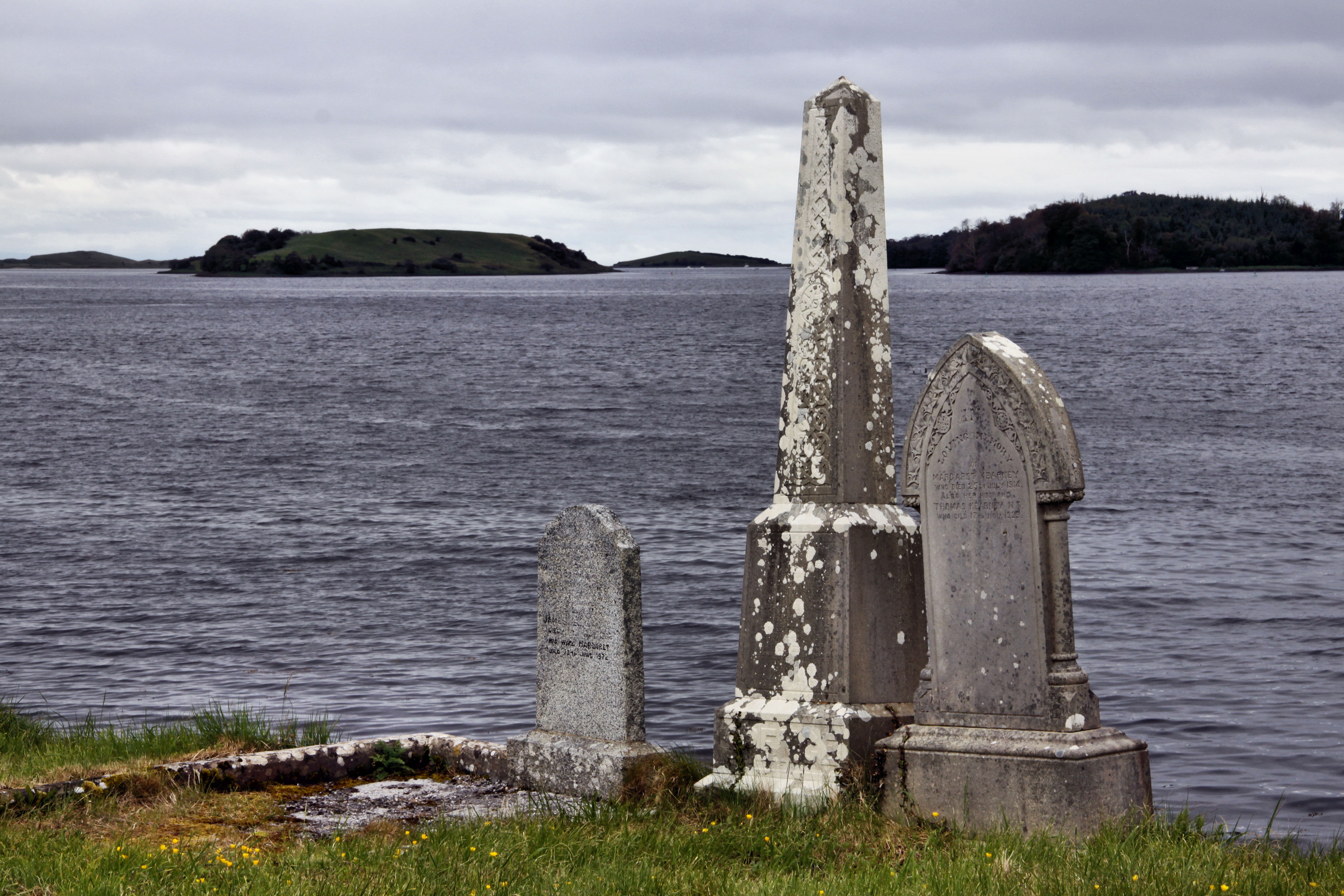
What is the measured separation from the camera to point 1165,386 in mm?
56250

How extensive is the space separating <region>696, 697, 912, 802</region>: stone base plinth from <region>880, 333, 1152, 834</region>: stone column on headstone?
0.74 feet

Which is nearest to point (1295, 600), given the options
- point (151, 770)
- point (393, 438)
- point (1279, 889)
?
point (1279, 889)

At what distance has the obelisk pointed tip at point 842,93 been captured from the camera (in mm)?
7543

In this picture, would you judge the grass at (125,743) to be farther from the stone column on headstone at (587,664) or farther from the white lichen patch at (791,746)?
the white lichen patch at (791,746)

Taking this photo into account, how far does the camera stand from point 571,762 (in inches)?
316

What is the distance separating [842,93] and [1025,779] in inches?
147

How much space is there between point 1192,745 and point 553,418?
3625 cm

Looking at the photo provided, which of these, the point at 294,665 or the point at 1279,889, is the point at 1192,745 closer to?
the point at 1279,889

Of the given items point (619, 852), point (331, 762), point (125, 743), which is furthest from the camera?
point (125, 743)

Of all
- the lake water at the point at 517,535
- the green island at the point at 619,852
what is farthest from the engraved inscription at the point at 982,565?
the lake water at the point at 517,535

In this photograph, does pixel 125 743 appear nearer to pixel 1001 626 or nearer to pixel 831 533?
pixel 831 533

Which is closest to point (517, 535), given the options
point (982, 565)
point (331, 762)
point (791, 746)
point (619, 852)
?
point (331, 762)

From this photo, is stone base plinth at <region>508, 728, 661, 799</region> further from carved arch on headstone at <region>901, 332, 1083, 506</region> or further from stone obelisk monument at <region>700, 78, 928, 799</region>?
carved arch on headstone at <region>901, 332, 1083, 506</region>

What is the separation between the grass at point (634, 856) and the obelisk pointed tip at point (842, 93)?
3738 mm
